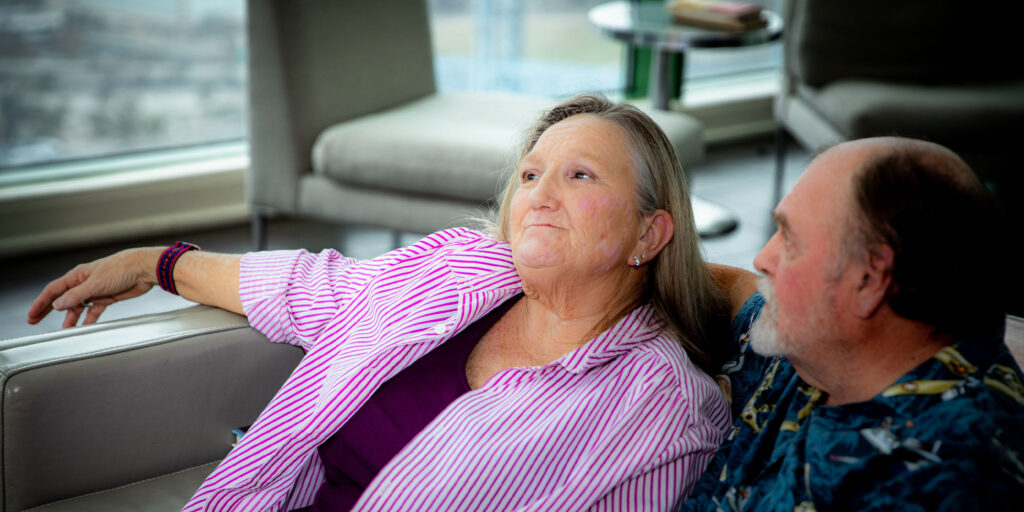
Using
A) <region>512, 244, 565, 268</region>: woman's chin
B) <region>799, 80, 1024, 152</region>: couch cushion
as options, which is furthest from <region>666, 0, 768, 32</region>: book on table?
<region>512, 244, 565, 268</region>: woman's chin

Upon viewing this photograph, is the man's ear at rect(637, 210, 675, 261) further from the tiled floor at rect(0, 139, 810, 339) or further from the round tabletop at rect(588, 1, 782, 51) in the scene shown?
the round tabletop at rect(588, 1, 782, 51)

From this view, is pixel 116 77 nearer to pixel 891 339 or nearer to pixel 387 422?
pixel 387 422

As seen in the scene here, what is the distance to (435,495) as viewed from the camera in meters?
1.27

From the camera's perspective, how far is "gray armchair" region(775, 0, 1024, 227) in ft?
11.2

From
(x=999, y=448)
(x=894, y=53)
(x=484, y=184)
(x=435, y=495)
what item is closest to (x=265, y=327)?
(x=435, y=495)

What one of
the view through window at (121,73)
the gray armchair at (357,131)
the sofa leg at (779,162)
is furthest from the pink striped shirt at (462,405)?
the sofa leg at (779,162)

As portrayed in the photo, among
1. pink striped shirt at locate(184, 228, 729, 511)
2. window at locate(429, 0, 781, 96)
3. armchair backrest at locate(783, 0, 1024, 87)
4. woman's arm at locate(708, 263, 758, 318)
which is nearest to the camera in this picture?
pink striped shirt at locate(184, 228, 729, 511)

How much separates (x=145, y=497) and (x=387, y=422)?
39cm

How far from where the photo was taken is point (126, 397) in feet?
4.69

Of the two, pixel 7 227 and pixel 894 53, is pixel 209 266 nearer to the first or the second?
pixel 7 227

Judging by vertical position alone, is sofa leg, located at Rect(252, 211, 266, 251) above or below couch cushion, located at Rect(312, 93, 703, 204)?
below

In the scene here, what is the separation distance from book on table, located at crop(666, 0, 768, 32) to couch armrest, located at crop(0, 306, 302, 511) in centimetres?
240

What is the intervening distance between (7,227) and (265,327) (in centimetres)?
211

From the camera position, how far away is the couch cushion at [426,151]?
9.31ft
